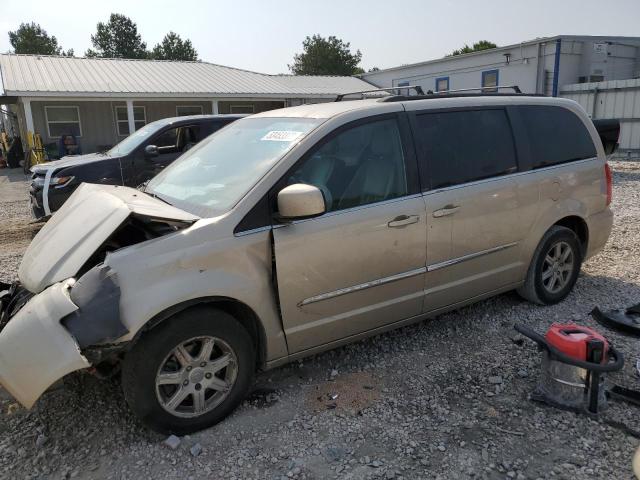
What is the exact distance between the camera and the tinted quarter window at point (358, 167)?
3.16 meters

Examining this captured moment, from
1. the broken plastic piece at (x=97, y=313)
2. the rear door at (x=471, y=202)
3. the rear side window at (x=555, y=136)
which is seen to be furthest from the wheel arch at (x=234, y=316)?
the rear side window at (x=555, y=136)

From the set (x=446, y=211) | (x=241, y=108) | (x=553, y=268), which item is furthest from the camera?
(x=241, y=108)

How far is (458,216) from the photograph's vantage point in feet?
11.9

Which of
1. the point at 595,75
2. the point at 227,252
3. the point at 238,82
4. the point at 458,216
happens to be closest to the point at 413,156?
the point at 458,216

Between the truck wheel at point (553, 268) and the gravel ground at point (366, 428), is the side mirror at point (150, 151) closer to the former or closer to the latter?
the gravel ground at point (366, 428)

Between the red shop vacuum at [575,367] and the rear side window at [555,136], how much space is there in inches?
65.8

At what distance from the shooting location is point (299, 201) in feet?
9.12

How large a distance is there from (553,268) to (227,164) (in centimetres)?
301

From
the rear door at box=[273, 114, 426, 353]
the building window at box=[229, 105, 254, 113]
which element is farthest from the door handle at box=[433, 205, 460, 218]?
the building window at box=[229, 105, 254, 113]

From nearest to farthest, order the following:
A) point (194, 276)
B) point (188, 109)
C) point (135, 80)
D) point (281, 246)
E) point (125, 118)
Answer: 1. point (194, 276)
2. point (281, 246)
3. point (135, 80)
4. point (125, 118)
5. point (188, 109)

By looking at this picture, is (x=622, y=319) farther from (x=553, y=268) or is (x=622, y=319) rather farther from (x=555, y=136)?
(x=555, y=136)

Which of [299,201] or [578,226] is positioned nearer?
[299,201]

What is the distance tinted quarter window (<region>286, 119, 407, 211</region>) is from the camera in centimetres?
316

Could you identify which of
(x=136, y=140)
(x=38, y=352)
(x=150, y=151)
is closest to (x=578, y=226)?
(x=38, y=352)
